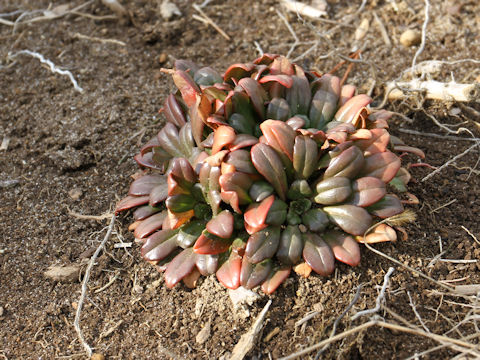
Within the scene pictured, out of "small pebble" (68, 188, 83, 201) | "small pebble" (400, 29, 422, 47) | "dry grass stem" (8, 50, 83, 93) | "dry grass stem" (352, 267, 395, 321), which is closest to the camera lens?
"dry grass stem" (352, 267, 395, 321)

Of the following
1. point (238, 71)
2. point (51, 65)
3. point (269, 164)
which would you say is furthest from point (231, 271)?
point (51, 65)

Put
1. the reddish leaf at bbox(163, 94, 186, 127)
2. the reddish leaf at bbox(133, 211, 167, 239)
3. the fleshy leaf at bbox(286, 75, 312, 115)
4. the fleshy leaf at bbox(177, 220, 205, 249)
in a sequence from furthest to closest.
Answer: the reddish leaf at bbox(163, 94, 186, 127), the fleshy leaf at bbox(286, 75, 312, 115), the reddish leaf at bbox(133, 211, 167, 239), the fleshy leaf at bbox(177, 220, 205, 249)

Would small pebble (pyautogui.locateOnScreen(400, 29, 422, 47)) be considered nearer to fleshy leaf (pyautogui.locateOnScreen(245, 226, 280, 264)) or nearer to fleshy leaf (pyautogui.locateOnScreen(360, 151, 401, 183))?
fleshy leaf (pyautogui.locateOnScreen(360, 151, 401, 183))

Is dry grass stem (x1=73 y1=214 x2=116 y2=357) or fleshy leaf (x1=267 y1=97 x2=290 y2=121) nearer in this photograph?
dry grass stem (x1=73 y1=214 x2=116 y2=357)

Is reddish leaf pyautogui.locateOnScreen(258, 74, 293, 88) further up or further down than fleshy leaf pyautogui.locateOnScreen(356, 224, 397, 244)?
further up

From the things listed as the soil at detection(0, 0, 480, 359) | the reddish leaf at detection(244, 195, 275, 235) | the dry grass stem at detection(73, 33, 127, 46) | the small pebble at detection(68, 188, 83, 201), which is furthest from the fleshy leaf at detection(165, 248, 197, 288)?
the dry grass stem at detection(73, 33, 127, 46)

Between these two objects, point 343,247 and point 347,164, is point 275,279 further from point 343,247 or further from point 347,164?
point 347,164
